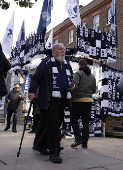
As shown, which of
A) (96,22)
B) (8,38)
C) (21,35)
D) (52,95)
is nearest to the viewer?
(52,95)

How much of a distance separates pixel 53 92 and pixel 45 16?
22.2 ft

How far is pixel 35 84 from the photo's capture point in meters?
3.98

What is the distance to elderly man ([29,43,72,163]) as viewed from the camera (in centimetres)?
382

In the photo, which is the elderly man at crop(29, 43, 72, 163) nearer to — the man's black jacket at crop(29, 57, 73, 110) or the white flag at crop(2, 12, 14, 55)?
the man's black jacket at crop(29, 57, 73, 110)

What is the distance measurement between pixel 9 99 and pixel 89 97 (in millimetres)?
5357

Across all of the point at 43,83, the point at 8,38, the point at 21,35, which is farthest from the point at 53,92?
the point at 21,35

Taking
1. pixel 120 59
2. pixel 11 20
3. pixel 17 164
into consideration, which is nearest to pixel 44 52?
pixel 120 59

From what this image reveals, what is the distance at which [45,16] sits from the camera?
9953 mm

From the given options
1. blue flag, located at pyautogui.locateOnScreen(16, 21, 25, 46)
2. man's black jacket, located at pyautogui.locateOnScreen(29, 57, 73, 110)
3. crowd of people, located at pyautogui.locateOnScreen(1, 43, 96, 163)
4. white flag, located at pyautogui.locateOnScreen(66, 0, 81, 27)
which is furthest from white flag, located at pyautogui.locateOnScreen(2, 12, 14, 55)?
man's black jacket, located at pyautogui.locateOnScreen(29, 57, 73, 110)

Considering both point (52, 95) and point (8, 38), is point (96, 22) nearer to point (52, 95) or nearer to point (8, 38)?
point (8, 38)

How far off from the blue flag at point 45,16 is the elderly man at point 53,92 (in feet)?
18.3

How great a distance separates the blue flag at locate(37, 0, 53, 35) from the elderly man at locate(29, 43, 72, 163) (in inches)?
219

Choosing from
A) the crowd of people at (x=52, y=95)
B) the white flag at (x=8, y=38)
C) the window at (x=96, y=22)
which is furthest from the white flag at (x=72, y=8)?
the window at (x=96, y=22)

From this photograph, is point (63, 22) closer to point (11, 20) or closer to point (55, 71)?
point (11, 20)
